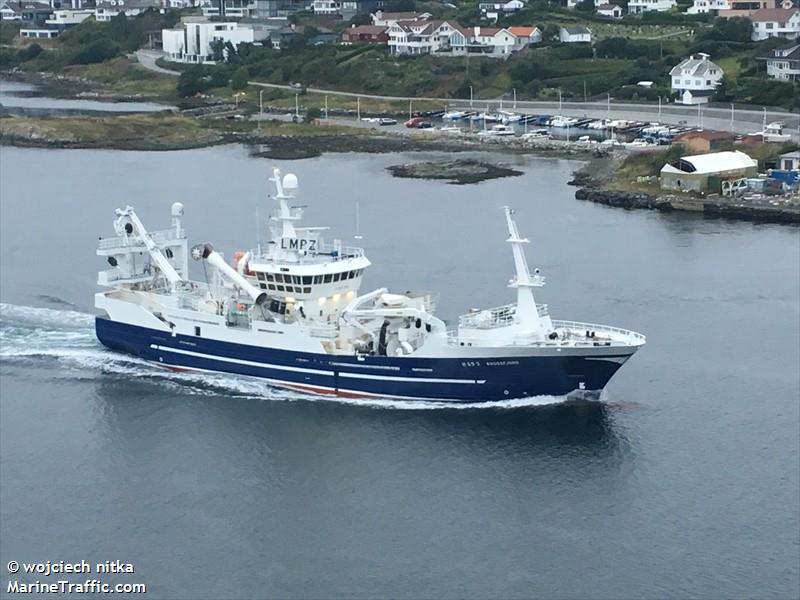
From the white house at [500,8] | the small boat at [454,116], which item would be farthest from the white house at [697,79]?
the white house at [500,8]

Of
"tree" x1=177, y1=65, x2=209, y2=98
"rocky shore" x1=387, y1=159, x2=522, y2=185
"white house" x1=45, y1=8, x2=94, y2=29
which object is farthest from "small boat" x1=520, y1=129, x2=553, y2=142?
"white house" x1=45, y1=8, x2=94, y2=29

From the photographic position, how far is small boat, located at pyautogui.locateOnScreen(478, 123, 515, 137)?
78812 millimetres

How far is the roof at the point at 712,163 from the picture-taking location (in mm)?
61219

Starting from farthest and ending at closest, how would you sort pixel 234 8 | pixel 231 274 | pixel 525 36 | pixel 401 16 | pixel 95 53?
pixel 234 8 → pixel 95 53 → pixel 401 16 → pixel 525 36 → pixel 231 274

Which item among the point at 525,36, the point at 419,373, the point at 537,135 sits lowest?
the point at 419,373

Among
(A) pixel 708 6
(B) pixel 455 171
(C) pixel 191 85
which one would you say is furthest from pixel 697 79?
(C) pixel 191 85

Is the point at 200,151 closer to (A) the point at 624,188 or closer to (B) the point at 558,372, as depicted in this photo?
(A) the point at 624,188

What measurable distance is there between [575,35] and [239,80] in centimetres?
2296

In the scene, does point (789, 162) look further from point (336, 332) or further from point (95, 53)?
point (95, 53)

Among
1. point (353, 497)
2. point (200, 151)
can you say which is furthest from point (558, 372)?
point (200, 151)

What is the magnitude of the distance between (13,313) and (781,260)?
2559 cm

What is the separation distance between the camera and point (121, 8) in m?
134

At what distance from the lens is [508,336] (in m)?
34.9

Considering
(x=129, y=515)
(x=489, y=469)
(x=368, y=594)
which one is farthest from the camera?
(x=489, y=469)
